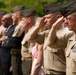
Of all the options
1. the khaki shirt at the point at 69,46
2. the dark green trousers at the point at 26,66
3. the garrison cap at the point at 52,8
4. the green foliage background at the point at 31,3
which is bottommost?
the dark green trousers at the point at 26,66

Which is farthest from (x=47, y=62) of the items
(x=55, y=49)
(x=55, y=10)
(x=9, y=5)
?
(x=9, y=5)

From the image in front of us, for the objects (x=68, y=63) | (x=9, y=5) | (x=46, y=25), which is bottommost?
(x=68, y=63)

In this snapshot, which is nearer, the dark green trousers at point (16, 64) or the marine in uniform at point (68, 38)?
the marine in uniform at point (68, 38)

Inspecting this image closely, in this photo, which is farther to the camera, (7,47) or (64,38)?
(7,47)

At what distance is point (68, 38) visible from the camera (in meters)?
7.14

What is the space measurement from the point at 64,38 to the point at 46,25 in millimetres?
655

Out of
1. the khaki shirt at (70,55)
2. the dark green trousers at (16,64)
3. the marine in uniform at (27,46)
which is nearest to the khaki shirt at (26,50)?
the marine in uniform at (27,46)

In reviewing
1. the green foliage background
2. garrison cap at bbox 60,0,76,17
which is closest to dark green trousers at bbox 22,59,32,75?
garrison cap at bbox 60,0,76,17

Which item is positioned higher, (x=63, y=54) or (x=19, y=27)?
(x=19, y=27)

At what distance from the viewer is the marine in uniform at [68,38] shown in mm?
6578

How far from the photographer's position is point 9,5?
57.3 feet

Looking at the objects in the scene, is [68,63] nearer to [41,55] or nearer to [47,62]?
[47,62]

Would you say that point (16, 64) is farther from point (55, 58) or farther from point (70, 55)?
point (70, 55)

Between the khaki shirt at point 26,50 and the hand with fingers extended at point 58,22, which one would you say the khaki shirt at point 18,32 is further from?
the hand with fingers extended at point 58,22
